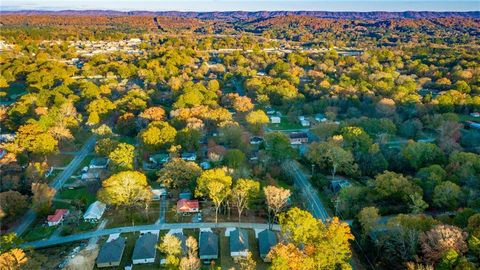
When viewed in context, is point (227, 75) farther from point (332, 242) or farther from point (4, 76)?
point (332, 242)

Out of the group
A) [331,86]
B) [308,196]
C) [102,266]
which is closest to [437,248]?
[308,196]

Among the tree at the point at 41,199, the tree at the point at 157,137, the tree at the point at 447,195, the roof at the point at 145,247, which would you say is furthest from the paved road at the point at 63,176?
the tree at the point at 447,195

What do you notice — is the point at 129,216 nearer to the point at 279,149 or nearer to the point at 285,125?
the point at 279,149

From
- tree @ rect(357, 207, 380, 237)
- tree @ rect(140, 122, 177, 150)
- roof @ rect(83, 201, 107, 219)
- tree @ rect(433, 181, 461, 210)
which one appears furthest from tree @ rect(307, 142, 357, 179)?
roof @ rect(83, 201, 107, 219)

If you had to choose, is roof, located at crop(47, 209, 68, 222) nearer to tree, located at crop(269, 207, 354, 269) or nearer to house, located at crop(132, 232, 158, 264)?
house, located at crop(132, 232, 158, 264)

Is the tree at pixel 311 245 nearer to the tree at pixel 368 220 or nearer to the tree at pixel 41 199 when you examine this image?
the tree at pixel 368 220
